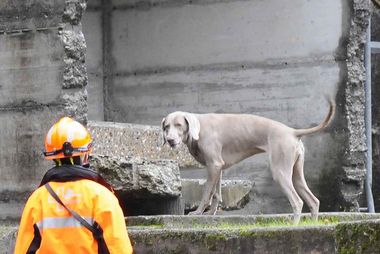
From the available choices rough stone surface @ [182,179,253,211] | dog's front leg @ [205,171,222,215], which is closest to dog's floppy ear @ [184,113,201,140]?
dog's front leg @ [205,171,222,215]

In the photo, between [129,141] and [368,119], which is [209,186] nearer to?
[129,141]

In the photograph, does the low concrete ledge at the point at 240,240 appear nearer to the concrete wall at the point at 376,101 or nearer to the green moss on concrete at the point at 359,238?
the green moss on concrete at the point at 359,238

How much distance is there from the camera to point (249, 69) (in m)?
16.3

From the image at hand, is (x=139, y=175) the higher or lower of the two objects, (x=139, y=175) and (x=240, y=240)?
the higher

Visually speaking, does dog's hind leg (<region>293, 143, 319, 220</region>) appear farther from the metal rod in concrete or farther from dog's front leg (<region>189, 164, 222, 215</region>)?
the metal rod in concrete

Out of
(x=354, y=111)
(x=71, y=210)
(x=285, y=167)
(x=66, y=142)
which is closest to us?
(x=71, y=210)

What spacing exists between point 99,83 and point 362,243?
1134 centimetres

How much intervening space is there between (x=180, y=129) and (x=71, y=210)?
516 cm

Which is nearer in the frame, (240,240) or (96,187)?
(96,187)

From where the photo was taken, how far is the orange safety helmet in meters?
6.43

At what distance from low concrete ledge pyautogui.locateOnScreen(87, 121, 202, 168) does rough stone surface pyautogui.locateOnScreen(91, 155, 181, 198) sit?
10.1 inches

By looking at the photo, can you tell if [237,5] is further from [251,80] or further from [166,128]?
[166,128]

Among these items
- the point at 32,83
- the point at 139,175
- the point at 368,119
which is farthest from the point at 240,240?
the point at 368,119

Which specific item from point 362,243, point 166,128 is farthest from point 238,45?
point 362,243
